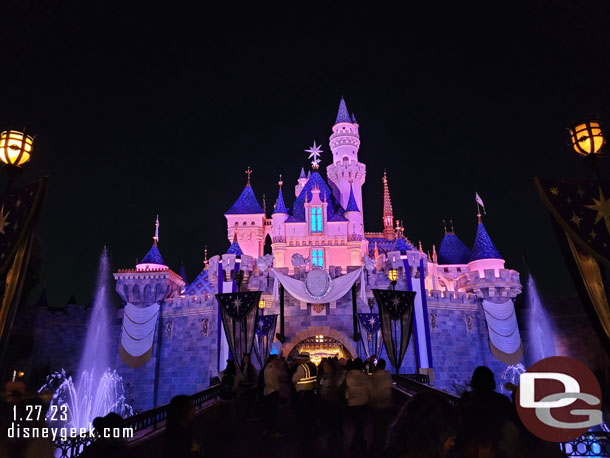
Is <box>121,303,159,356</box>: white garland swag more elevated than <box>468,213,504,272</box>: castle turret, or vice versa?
<box>468,213,504,272</box>: castle turret

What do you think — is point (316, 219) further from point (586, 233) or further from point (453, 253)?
point (586, 233)

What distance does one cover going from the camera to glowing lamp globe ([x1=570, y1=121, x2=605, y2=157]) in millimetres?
8086

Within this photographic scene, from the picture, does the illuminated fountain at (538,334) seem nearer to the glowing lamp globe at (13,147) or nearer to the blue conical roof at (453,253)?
the blue conical roof at (453,253)

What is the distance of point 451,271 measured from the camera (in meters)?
37.5

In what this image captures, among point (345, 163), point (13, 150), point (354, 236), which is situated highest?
point (345, 163)

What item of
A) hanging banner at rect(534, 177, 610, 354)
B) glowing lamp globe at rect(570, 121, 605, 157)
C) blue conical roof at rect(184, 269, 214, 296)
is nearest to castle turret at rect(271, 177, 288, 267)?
blue conical roof at rect(184, 269, 214, 296)

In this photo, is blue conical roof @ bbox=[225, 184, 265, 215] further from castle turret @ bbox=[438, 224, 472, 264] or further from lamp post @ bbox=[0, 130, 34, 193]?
lamp post @ bbox=[0, 130, 34, 193]

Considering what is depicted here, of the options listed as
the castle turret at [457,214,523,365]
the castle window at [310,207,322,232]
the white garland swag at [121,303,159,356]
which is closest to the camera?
the castle turret at [457,214,523,365]

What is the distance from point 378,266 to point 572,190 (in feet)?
61.1

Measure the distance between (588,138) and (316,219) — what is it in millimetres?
26148

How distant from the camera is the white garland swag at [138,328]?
1056 inches

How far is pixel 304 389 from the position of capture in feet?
33.4

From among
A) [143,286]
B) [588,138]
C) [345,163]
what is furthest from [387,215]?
[588,138]

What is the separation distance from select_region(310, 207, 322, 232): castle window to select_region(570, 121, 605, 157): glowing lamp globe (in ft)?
84.0
